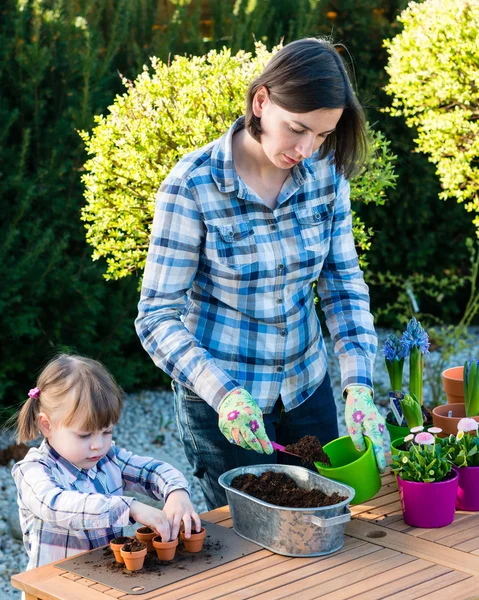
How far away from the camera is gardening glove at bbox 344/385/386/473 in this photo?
2070 millimetres

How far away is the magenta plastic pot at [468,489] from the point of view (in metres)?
2.06

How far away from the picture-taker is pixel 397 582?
1.72 meters

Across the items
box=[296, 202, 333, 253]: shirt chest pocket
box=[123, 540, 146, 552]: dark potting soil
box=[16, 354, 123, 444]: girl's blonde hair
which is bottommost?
box=[123, 540, 146, 552]: dark potting soil

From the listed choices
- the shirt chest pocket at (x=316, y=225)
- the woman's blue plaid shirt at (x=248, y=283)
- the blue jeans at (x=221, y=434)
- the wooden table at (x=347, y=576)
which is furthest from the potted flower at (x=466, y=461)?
the shirt chest pocket at (x=316, y=225)

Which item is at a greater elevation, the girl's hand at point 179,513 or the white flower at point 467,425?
the white flower at point 467,425

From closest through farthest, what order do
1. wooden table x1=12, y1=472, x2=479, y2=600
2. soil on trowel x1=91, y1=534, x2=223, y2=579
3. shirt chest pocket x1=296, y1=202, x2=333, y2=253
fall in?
wooden table x1=12, y1=472, x2=479, y2=600, soil on trowel x1=91, y1=534, x2=223, y2=579, shirt chest pocket x1=296, y1=202, x2=333, y2=253

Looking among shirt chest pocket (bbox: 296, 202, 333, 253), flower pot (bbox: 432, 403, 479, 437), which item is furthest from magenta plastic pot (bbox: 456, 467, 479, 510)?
shirt chest pocket (bbox: 296, 202, 333, 253)

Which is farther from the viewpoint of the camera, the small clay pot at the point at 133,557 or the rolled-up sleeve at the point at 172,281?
the rolled-up sleeve at the point at 172,281

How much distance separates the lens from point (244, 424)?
1943 mm

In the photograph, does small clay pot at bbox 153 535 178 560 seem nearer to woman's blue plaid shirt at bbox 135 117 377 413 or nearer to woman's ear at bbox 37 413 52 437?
woman's blue plaid shirt at bbox 135 117 377 413

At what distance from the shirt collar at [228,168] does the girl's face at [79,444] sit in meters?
0.63

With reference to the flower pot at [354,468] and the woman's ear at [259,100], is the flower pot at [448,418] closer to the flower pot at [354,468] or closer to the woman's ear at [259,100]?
the flower pot at [354,468]

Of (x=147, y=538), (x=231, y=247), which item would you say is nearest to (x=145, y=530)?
(x=147, y=538)

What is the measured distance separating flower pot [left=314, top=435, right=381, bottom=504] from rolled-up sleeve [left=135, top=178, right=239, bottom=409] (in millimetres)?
326
